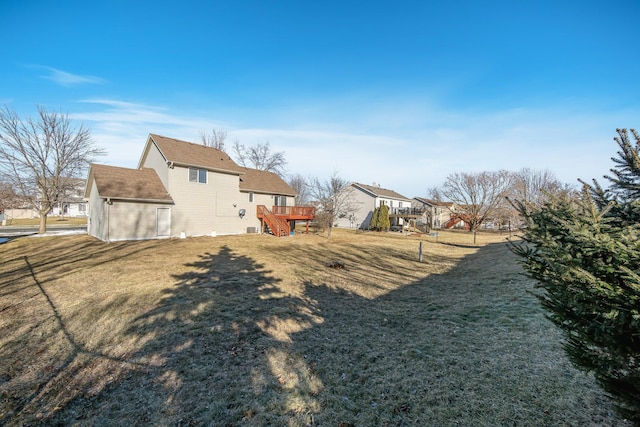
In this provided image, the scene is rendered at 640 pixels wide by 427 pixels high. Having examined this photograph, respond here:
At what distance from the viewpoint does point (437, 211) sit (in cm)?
4216

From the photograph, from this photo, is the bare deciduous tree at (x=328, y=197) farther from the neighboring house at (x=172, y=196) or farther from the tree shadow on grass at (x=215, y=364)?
the tree shadow on grass at (x=215, y=364)

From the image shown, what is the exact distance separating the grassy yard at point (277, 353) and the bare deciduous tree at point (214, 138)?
3045cm

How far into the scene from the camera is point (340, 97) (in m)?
19.7

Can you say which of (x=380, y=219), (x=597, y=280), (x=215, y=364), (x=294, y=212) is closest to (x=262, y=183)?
(x=294, y=212)

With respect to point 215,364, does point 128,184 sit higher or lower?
higher

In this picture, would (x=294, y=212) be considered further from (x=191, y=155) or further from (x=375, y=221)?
(x=375, y=221)

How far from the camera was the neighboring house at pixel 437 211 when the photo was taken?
40094 mm

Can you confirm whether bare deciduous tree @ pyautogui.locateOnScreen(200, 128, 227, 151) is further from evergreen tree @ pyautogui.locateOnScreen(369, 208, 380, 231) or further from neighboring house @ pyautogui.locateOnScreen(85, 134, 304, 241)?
evergreen tree @ pyautogui.locateOnScreen(369, 208, 380, 231)

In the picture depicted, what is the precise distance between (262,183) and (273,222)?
13.5 feet

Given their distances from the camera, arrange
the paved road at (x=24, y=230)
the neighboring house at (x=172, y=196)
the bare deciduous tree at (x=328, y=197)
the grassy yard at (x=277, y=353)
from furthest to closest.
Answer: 1. the bare deciduous tree at (x=328, y=197)
2. the paved road at (x=24, y=230)
3. the neighboring house at (x=172, y=196)
4. the grassy yard at (x=277, y=353)

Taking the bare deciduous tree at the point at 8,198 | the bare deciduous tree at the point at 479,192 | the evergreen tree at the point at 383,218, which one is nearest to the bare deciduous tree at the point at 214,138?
the bare deciduous tree at the point at 8,198

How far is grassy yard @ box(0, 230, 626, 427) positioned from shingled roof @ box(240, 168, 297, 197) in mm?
13864

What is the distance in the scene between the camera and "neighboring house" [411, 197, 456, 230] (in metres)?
40.1

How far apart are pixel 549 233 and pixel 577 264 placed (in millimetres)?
364
